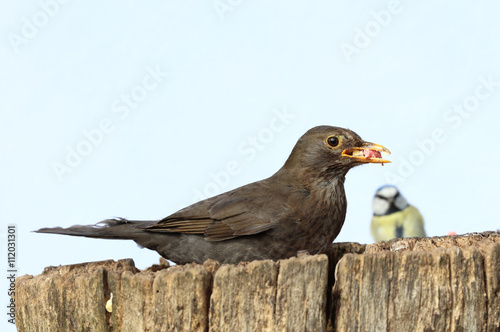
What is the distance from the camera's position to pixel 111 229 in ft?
16.9

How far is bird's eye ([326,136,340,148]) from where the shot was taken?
5.17 m

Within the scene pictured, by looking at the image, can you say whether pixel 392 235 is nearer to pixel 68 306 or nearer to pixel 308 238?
pixel 308 238

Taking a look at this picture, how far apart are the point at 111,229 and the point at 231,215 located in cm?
106

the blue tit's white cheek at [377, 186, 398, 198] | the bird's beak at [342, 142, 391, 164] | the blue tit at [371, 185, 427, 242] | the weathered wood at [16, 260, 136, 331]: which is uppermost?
the blue tit's white cheek at [377, 186, 398, 198]

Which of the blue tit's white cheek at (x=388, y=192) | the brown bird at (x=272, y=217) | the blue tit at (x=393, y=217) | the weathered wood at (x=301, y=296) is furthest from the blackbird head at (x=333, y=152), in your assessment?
the blue tit's white cheek at (x=388, y=192)

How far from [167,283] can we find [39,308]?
3.40 ft

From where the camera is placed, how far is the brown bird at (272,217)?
4.77 m

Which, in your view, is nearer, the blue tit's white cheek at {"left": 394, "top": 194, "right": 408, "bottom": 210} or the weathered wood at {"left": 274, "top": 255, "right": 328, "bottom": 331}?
the weathered wood at {"left": 274, "top": 255, "right": 328, "bottom": 331}

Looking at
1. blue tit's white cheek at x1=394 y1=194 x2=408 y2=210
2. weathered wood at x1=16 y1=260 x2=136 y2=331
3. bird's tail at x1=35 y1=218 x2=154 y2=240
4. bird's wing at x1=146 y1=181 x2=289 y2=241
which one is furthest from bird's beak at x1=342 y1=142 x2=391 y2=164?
blue tit's white cheek at x1=394 y1=194 x2=408 y2=210

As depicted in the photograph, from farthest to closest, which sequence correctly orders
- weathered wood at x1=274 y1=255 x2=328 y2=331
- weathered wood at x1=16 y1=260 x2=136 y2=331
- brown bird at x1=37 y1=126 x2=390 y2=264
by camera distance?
brown bird at x1=37 y1=126 x2=390 y2=264
weathered wood at x1=16 y1=260 x2=136 y2=331
weathered wood at x1=274 y1=255 x2=328 y2=331

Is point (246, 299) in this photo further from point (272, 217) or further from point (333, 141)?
point (333, 141)

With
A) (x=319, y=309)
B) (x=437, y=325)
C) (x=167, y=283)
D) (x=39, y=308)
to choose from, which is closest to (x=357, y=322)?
(x=319, y=309)

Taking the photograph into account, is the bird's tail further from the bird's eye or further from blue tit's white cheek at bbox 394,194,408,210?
blue tit's white cheek at bbox 394,194,408,210

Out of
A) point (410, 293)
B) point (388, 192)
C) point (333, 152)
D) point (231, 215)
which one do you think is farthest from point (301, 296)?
point (388, 192)
